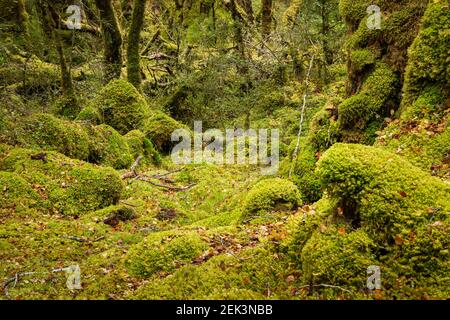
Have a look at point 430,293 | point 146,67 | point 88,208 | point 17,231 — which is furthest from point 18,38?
point 430,293

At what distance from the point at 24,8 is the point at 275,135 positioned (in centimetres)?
1496

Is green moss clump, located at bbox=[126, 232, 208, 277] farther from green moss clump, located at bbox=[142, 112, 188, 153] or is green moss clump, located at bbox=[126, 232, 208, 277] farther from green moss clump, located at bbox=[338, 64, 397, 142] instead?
green moss clump, located at bbox=[142, 112, 188, 153]

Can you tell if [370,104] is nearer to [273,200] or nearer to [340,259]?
[273,200]

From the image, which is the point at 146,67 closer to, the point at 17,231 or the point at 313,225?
the point at 17,231

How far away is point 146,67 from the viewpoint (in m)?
21.3

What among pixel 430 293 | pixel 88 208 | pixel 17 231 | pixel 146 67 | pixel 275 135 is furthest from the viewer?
pixel 146 67

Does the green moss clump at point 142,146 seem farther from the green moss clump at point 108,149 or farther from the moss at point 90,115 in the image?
the moss at point 90,115

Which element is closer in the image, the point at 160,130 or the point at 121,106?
the point at 160,130

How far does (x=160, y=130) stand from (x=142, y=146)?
1.26m

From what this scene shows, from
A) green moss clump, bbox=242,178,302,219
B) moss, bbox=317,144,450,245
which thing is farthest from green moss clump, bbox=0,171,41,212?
moss, bbox=317,144,450,245

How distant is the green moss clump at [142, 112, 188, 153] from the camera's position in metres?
15.2

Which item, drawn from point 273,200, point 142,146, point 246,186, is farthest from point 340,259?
point 142,146

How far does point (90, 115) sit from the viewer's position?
14227mm

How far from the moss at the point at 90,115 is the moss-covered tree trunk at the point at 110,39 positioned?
334cm
